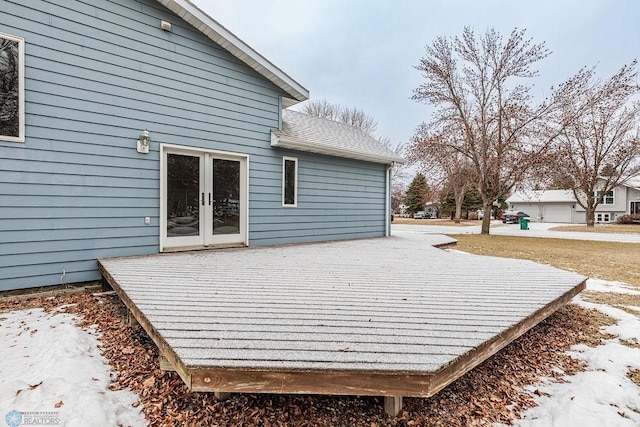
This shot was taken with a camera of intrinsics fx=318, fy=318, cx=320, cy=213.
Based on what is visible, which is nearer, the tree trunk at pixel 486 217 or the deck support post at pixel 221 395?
the deck support post at pixel 221 395

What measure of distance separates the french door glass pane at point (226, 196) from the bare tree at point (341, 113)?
819 inches

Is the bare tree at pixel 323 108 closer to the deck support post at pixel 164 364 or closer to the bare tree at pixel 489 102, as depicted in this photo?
the bare tree at pixel 489 102

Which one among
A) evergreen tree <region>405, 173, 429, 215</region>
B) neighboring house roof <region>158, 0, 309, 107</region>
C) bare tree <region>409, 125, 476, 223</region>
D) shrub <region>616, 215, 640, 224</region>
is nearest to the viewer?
neighboring house roof <region>158, 0, 309, 107</region>

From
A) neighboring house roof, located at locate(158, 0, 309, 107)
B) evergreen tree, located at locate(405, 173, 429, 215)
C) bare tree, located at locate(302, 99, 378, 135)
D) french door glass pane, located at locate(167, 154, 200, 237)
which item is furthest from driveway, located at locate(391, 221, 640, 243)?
evergreen tree, located at locate(405, 173, 429, 215)

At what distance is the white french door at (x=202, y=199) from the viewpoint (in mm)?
5328

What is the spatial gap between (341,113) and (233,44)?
73.3 ft

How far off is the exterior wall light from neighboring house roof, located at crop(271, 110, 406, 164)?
7.74 feet

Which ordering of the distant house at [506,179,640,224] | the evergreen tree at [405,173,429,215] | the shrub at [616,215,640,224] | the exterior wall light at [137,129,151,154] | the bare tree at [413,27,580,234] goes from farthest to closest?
the evergreen tree at [405,173,429,215] → the distant house at [506,179,640,224] → the shrub at [616,215,640,224] → the bare tree at [413,27,580,234] → the exterior wall light at [137,129,151,154]

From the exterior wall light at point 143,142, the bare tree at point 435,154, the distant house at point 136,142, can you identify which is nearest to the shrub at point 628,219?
the bare tree at point 435,154

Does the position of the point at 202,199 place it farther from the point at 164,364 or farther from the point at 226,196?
the point at 164,364

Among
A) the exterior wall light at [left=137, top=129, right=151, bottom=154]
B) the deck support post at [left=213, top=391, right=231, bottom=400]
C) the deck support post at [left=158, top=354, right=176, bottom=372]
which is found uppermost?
the exterior wall light at [left=137, top=129, right=151, bottom=154]

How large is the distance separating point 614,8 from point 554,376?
20274 millimetres

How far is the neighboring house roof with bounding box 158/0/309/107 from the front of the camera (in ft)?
16.9

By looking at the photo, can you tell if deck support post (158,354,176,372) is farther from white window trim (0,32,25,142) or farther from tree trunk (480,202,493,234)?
tree trunk (480,202,493,234)
